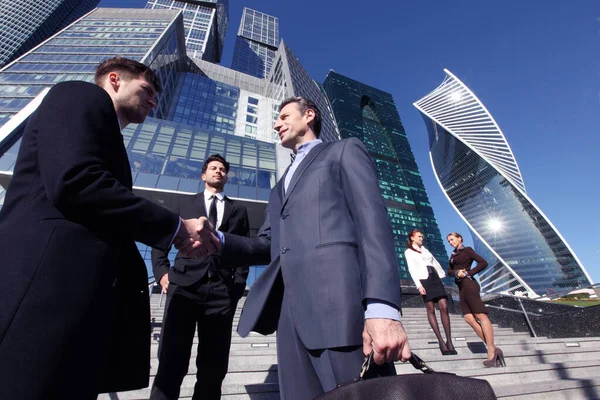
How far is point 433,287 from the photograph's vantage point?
471 centimetres

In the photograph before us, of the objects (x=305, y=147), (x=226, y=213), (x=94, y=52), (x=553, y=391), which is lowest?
(x=553, y=391)

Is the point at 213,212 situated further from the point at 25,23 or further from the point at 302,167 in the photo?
the point at 25,23

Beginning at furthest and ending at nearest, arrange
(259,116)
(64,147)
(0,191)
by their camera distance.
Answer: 1. (259,116)
2. (0,191)
3. (64,147)

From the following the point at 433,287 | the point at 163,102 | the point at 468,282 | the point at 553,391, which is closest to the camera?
the point at 553,391

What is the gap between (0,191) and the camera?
991 inches

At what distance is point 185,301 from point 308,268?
1.49 m

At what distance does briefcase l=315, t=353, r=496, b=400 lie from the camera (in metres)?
0.84

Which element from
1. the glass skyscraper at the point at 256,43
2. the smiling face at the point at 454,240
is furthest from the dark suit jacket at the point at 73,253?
the glass skyscraper at the point at 256,43

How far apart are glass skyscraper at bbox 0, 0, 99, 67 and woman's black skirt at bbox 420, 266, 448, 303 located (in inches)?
3512

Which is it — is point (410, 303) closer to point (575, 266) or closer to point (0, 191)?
point (0, 191)

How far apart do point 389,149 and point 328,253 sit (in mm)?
101364

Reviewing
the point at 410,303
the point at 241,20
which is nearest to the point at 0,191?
the point at 410,303

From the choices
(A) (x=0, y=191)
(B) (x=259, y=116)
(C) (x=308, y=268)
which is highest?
(B) (x=259, y=116)

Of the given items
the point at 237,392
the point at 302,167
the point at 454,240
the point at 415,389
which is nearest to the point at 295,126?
the point at 302,167
